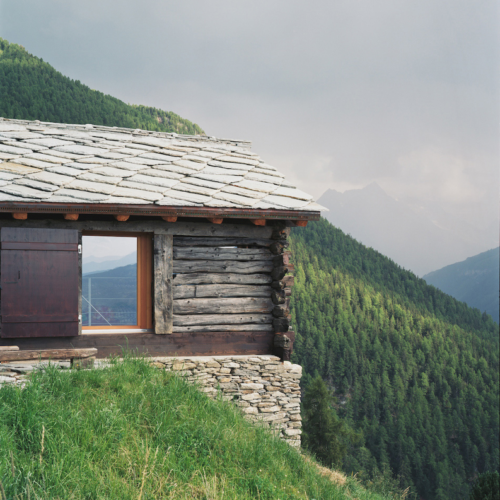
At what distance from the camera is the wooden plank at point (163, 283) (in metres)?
6.65

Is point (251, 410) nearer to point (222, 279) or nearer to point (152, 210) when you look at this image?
point (222, 279)

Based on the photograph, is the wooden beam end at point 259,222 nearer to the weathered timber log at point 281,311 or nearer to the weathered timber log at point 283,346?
the weathered timber log at point 281,311

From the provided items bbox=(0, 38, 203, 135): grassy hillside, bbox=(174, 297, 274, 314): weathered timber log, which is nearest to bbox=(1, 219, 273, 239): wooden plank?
bbox=(174, 297, 274, 314): weathered timber log

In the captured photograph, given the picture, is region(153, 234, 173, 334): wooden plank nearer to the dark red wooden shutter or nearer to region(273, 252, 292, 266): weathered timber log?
the dark red wooden shutter

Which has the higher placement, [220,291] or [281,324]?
[220,291]

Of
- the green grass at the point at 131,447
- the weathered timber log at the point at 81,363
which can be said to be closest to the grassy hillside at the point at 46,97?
the weathered timber log at the point at 81,363

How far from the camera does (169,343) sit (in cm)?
679

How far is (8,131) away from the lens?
26.6ft

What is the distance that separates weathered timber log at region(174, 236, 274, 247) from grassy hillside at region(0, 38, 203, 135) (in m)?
68.6

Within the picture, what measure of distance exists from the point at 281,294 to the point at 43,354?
3.65 m

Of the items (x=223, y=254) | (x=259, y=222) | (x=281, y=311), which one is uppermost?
(x=259, y=222)

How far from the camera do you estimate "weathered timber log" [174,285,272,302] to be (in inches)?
271

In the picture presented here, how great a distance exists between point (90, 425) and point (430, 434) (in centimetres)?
6652

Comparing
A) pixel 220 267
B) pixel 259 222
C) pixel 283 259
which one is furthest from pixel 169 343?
pixel 259 222
